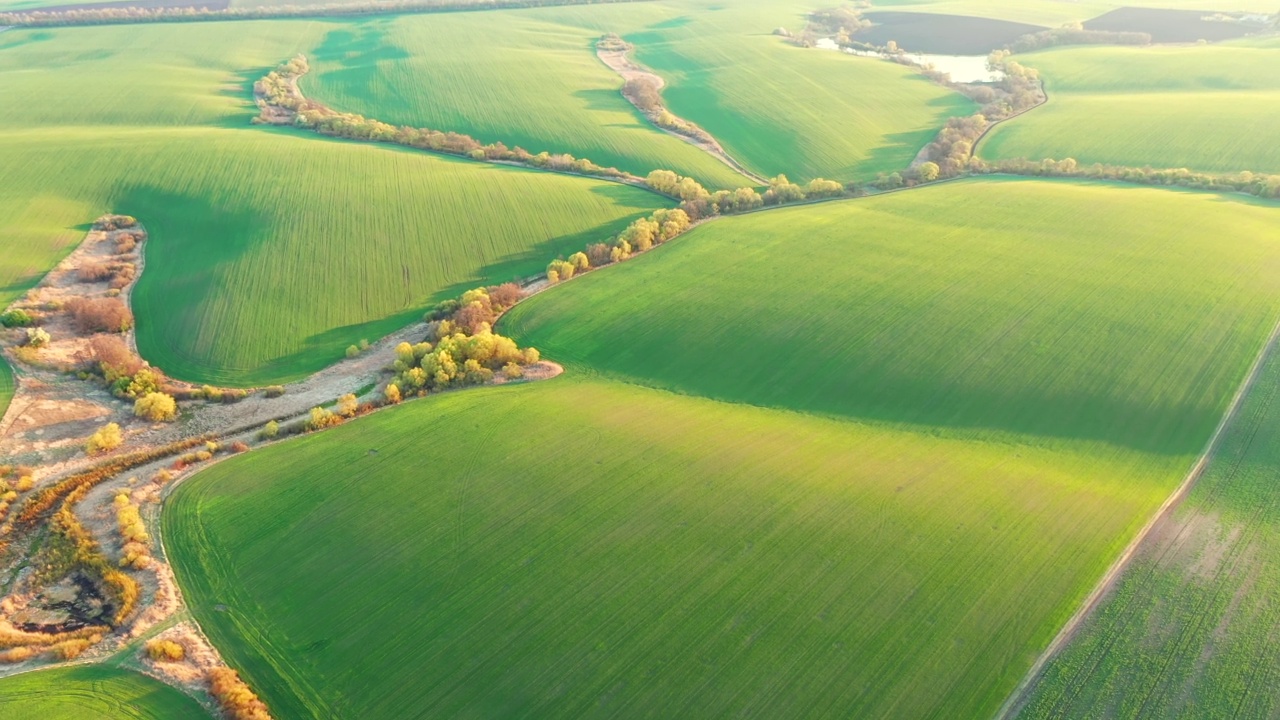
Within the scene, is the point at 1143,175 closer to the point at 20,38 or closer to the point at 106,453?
the point at 106,453

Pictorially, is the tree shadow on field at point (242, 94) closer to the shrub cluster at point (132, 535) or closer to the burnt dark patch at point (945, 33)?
the shrub cluster at point (132, 535)

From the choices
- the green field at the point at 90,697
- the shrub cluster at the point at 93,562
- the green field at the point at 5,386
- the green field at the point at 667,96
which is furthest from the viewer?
the green field at the point at 667,96

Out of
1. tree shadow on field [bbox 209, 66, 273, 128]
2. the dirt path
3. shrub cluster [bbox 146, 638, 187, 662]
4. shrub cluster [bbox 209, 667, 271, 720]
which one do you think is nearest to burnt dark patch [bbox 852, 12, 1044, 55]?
the dirt path

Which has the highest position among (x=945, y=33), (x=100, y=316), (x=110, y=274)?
(x=945, y=33)

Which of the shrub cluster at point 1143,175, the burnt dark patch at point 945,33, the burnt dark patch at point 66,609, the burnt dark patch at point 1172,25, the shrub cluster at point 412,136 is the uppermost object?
the burnt dark patch at point 1172,25

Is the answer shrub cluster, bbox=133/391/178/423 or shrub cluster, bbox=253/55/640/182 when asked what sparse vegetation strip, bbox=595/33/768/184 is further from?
shrub cluster, bbox=133/391/178/423

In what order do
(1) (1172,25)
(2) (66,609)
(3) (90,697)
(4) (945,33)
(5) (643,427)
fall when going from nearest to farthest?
(3) (90,697) < (2) (66,609) < (5) (643,427) < (1) (1172,25) < (4) (945,33)

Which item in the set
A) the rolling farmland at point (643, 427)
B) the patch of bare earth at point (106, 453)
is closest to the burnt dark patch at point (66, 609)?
the patch of bare earth at point (106, 453)

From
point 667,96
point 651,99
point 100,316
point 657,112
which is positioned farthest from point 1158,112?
point 100,316
